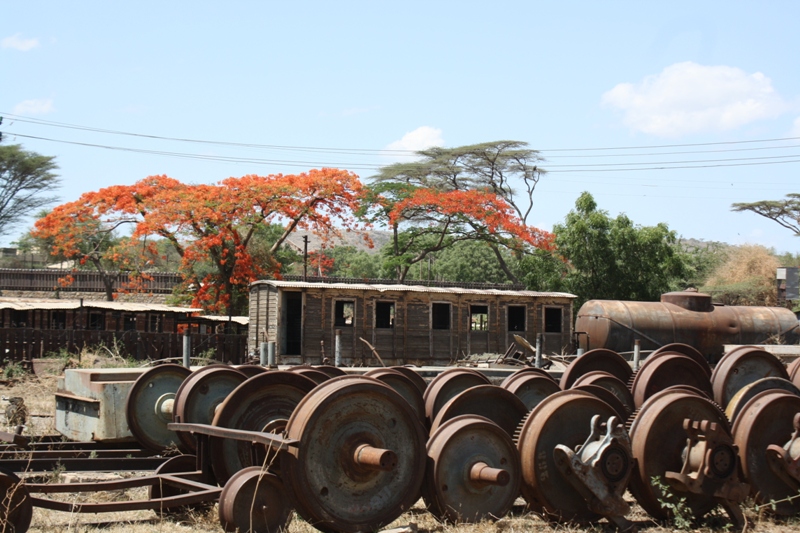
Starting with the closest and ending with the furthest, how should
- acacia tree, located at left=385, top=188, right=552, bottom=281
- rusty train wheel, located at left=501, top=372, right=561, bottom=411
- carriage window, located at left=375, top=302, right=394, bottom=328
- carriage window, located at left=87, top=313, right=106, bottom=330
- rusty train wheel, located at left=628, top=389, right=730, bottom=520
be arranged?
rusty train wheel, located at left=628, top=389, right=730, bottom=520 → rusty train wheel, located at left=501, top=372, right=561, bottom=411 → carriage window, located at left=375, top=302, right=394, bottom=328 → carriage window, located at left=87, top=313, right=106, bottom=330 → acacia tree, located at left=385, top=188, right=552, bottom=281

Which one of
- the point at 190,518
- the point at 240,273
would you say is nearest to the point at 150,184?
the point at 240,273

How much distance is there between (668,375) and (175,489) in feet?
17.2

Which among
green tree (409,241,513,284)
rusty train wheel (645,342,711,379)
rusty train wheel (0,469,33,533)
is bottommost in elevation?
rusty train wheel (0,469,33,533)

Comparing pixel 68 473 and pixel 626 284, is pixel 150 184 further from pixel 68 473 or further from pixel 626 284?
pixel 68 473

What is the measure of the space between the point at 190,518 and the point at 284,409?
1.12 m

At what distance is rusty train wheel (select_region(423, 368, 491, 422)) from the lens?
8477mm

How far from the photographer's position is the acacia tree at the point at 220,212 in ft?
93.4

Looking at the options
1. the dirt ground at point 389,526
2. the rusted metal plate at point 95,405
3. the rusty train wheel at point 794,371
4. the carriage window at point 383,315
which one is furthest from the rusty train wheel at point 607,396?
the carriage window at point 383,315

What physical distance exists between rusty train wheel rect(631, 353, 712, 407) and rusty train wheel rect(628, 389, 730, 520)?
201cm

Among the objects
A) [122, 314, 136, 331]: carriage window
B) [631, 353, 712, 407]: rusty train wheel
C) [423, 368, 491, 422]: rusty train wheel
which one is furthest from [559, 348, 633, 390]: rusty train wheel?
[122, 314, 136, 331]: carriage window

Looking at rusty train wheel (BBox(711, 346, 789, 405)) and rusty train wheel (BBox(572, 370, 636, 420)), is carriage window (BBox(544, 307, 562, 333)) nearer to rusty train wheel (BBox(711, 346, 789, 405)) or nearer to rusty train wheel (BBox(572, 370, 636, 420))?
rusty train wheel (BBox(711, 346, 789, 405))

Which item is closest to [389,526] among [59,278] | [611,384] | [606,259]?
[611,384]

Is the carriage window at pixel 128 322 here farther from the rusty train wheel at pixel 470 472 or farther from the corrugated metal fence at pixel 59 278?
the rusty train wheel at pixel 470 472

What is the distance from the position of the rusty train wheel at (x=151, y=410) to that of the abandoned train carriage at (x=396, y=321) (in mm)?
14416
